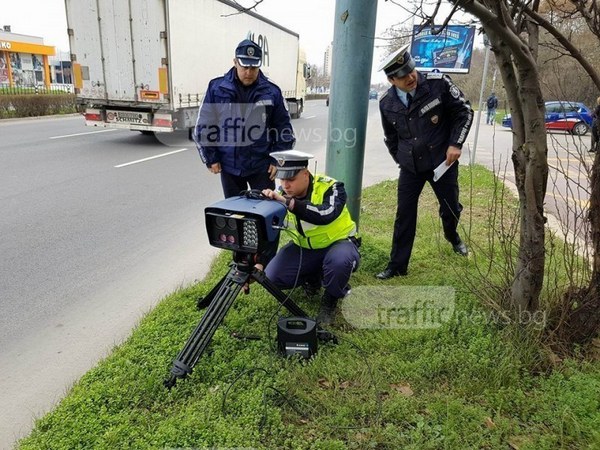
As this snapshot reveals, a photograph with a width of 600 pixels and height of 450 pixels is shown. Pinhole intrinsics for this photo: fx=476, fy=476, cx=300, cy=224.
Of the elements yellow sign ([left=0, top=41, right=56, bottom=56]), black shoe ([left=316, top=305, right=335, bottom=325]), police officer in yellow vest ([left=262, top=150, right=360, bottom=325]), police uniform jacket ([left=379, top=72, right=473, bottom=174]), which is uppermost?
yellow sign ([left=0, top=41, right=56, bottom=56])

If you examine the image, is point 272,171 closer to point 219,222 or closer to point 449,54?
point 219,222

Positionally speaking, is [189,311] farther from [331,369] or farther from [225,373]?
[331,369]

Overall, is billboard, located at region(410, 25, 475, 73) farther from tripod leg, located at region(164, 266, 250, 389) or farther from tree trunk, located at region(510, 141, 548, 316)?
tripod leg, located at region(164, 266, 250, 389)

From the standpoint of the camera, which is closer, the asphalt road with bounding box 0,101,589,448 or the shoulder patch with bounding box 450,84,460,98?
the asphalt road with bounding box 0,101,589,448

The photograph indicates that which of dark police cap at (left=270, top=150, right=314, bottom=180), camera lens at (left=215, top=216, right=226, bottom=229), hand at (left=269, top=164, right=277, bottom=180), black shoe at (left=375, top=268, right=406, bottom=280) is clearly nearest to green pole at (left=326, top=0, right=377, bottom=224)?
hand at (left=269, top=164, right=277, bottom=180)

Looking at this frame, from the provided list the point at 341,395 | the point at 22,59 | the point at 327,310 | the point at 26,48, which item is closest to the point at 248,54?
the point at 327,310

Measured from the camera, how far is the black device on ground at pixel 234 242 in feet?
8.43

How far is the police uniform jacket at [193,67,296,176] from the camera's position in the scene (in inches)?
152

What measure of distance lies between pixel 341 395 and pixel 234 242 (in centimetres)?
100

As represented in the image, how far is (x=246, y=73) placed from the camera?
12.2 ft

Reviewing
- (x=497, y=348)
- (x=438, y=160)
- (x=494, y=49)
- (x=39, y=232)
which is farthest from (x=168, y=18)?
(x=497, y=348)

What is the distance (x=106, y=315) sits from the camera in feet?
11.8

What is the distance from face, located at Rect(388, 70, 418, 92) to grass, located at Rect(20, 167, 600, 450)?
166 centimetres

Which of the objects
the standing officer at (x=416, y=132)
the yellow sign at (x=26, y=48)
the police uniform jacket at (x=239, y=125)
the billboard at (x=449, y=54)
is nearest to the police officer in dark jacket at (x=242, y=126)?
the police uniform jacket at (x=239, y=125)
